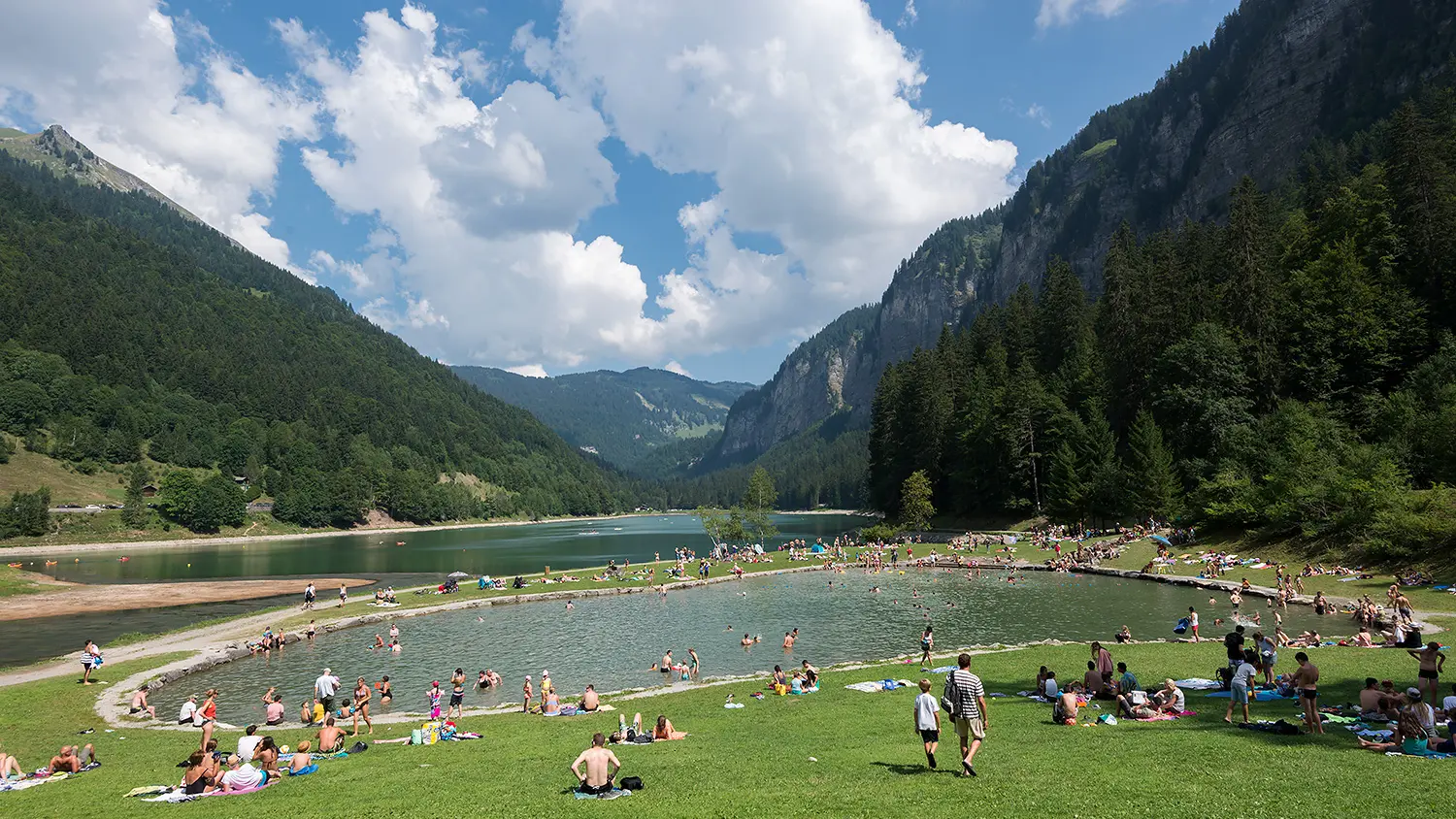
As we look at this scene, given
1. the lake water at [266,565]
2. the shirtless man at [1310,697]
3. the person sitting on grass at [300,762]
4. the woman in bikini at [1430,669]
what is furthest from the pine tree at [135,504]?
the woman in bikini at [1430,669]

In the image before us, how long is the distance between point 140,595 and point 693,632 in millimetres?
50066

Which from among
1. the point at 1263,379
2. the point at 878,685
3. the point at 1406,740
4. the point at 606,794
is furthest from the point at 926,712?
the point at 1263,379

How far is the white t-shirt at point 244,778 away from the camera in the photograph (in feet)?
49.8

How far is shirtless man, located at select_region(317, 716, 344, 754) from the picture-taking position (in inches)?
749

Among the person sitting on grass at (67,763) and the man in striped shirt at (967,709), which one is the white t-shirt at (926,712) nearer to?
the man in striped shirt at (967,709)

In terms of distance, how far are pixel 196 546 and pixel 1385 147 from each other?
599ft

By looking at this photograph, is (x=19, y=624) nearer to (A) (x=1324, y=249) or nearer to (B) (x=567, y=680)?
(B) (x=567, y=680)

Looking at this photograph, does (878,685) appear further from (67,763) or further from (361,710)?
(67,763)

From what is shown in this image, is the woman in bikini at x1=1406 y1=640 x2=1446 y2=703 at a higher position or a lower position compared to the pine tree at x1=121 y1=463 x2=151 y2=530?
lower

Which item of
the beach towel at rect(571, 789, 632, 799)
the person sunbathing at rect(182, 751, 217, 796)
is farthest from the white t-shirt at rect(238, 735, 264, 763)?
the beach towel at rect(571, 789, 632, 799)

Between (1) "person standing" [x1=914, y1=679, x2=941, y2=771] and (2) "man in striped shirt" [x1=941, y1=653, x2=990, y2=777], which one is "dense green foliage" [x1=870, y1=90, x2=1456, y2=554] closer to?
(2) "man in striped shirt" [x1=941, y1=653, x2=990, y2=777]

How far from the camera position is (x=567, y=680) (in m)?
Answer: 30.6

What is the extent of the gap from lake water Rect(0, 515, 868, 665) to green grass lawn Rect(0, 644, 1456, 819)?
28646 millimetres

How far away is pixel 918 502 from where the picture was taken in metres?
90.1
